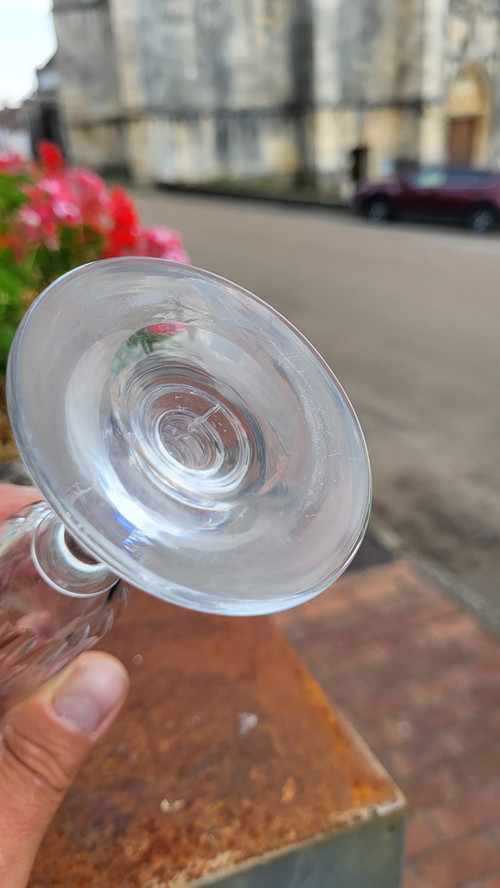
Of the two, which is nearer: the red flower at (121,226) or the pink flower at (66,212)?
the pink flower at (66,212)

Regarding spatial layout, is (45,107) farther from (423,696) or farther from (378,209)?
(423,696)

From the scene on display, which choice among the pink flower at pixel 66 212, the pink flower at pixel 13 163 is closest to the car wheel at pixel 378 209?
the pink flower at pixel 13 163

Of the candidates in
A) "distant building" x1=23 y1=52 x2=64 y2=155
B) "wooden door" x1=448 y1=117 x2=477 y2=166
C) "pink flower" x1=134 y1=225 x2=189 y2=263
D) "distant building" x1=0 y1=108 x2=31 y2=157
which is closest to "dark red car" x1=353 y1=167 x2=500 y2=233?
"pink flower" x1=134 y1=225 x2=189 y2=263

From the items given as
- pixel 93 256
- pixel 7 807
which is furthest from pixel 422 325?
pixel 7 807

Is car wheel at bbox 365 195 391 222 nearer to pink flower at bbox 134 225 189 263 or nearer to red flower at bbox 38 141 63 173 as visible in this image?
red flower at bbox 38 141 63 173

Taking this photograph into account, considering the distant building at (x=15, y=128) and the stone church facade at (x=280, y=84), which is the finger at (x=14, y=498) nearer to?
the stone church facade at (x=280, y=84)

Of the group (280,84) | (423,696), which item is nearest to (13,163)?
(423,696)
